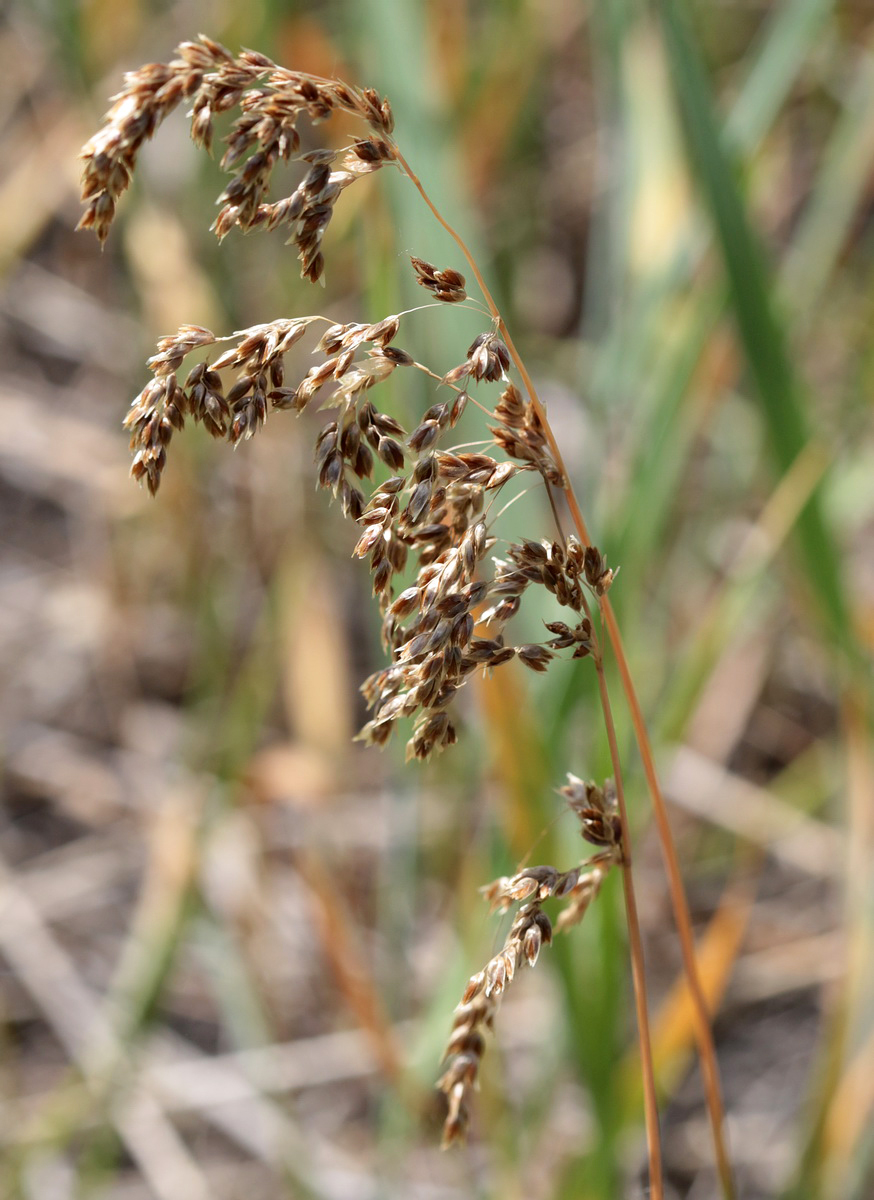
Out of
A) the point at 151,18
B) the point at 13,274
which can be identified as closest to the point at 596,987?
the point at 13,274

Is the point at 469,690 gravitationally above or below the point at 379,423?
below

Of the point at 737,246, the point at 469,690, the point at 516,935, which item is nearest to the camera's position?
the point at 516,935

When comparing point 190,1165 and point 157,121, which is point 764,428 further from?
point 190,1165

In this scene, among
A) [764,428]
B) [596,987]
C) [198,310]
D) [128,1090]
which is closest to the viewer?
[596,987]

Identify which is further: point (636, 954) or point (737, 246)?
point (737, 246)

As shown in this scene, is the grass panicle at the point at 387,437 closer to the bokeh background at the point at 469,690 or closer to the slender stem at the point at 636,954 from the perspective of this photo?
the slender stem at the point at 636,954

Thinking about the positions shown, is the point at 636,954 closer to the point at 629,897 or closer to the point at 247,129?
the point at 629,897

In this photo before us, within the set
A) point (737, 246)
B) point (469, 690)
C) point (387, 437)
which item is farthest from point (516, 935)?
point (469, 690)
